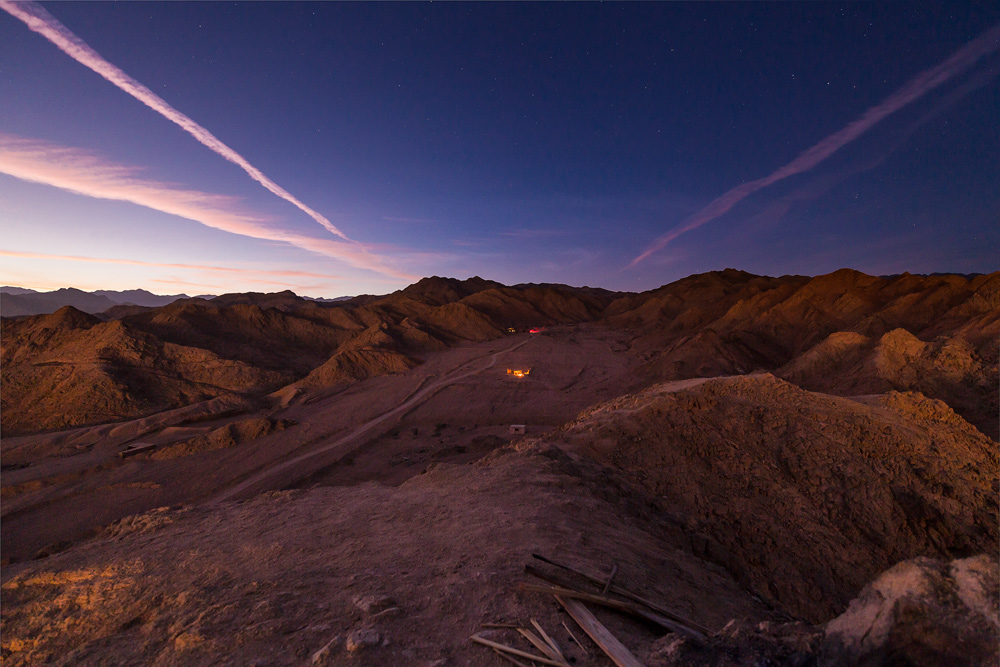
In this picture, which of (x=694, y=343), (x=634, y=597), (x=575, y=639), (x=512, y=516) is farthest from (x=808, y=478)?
(x=694, y=343)

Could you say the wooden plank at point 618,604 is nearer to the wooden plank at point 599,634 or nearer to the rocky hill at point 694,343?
the wooden plank at point 599,634

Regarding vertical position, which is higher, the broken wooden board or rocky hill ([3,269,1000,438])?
rocky hill ([3,269,1000,438])

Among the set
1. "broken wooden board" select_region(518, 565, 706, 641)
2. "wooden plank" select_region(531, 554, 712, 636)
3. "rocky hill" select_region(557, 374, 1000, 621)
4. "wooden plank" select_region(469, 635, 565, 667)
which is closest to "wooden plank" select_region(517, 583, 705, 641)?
"broken wooden board" select_region(518, 565, 706, 641)

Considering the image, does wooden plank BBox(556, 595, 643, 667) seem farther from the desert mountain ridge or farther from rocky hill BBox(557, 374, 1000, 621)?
rocky hill BBox(557, 374, 1000, 621)

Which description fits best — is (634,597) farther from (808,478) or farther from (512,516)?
(808,478)

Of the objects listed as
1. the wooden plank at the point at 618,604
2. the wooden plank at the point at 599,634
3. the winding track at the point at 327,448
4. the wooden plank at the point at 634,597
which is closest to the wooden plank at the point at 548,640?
the wooden plank at the point at 599,634
